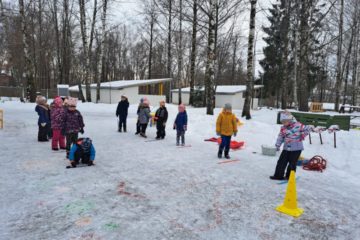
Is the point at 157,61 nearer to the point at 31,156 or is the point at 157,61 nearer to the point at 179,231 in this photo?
the point at 31,156

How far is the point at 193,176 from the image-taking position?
6.38 m

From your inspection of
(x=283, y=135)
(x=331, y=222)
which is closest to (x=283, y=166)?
(x=283, y=135)

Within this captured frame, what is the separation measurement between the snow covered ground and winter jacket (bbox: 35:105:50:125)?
86 centimetres

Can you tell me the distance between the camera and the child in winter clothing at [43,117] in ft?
31.0

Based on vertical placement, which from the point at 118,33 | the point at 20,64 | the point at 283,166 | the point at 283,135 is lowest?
the point at 283,166

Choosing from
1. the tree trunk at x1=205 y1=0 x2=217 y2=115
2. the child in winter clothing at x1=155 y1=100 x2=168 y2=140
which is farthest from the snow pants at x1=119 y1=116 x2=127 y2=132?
the tree trunk at x1=205 y1=0 x2=217 y2=115

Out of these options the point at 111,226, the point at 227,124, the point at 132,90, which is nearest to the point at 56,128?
the point at 227,124

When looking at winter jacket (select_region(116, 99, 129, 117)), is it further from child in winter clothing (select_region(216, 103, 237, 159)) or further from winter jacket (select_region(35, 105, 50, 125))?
child in winter clothing (select_region(216, 103, 237, 159))

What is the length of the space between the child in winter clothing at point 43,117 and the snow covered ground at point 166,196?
1.93 feet

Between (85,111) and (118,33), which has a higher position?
(118,33)

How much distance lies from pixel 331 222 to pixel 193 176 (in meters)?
2.94

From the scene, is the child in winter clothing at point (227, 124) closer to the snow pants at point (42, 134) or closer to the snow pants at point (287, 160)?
the snow pants at point (287, 160)

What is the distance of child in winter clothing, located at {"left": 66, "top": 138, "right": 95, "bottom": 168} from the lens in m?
6.70

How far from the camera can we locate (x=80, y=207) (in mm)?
4430
